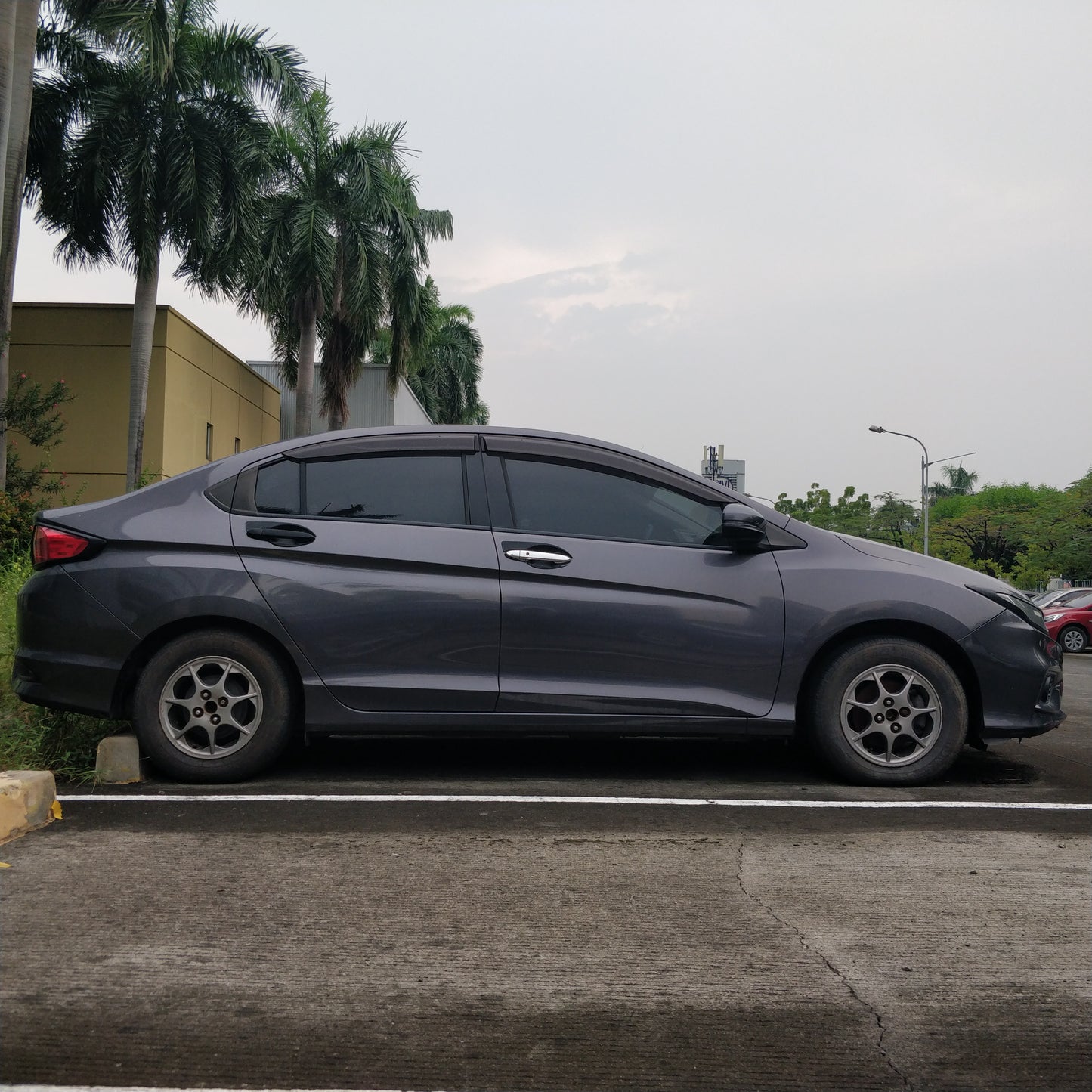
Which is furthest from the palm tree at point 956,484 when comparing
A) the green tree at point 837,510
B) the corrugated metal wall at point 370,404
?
the corrugated metal wall at point 370,404

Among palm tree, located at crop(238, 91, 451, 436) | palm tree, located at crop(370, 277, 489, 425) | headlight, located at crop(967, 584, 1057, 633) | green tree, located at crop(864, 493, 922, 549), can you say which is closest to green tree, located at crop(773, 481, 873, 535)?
green tree, located at crop(864, 493, 922, 549)

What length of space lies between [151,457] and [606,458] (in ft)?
72.1

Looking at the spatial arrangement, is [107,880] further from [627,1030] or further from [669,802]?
[669,802]

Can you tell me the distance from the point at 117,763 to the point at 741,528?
303 centimetres

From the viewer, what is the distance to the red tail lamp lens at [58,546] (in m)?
5.09

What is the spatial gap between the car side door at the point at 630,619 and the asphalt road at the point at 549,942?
441 mm

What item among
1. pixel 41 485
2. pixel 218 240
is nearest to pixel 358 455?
pixel 41 485

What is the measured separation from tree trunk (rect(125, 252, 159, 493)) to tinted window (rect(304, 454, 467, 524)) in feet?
62.7

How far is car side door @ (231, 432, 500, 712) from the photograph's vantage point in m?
5.09

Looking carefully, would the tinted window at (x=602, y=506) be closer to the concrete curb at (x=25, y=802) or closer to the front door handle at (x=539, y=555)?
the front door handle at (x=539, y=555)

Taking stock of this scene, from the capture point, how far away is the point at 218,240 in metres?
24.5

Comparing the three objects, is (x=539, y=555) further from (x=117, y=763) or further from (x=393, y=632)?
(x=117, y=763)

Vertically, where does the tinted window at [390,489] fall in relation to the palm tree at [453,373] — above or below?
below

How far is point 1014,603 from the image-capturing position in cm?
539
